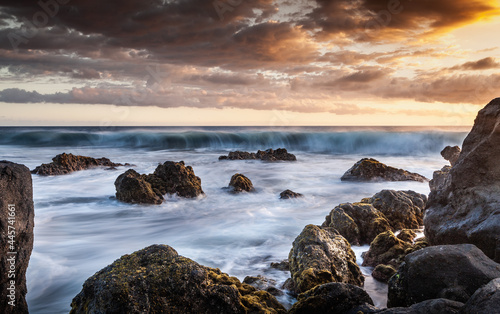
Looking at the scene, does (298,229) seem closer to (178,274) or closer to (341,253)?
(341,253)

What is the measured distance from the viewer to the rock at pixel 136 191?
423 inches

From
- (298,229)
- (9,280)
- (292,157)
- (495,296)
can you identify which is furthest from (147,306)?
(292,157)

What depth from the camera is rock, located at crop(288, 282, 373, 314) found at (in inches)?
Answer: 132

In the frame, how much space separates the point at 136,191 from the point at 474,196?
883cm

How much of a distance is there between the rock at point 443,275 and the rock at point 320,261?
96 cm

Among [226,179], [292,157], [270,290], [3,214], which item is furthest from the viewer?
[292,157]

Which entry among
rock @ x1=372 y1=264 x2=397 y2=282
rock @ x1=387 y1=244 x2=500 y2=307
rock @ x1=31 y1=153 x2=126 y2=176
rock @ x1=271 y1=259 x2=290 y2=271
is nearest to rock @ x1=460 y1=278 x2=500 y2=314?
rock @ x1=387 y1=244 x2=500 y2=307

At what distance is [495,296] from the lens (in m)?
2.45

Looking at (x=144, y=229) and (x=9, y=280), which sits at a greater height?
(x=9, y=280)

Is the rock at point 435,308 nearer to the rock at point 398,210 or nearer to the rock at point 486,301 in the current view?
the rock at point 486,301

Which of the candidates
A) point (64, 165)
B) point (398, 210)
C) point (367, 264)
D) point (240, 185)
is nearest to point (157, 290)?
point (367, 264)

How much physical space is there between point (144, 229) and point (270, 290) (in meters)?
5.40

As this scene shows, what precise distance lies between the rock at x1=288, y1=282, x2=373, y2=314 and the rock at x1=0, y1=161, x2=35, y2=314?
269 cm

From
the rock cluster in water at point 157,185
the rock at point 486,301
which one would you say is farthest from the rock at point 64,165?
the rock at point 486,301
